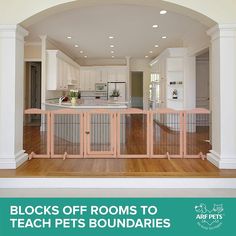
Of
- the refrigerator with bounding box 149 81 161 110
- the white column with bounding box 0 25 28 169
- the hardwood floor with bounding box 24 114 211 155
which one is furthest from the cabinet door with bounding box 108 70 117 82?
the white column with bounding box 0 25 28 169

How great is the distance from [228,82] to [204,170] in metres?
1.39

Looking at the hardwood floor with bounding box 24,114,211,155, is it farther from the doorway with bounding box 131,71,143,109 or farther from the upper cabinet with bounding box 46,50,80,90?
the doorway with bounding box 131,71,143,109

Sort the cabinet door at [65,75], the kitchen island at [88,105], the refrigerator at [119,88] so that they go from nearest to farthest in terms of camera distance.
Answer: the kitchen island at [88,105]
the cabinet door at [65,75]
the refrigerator at [119,88]

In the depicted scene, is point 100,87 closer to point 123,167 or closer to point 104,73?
point 104,73

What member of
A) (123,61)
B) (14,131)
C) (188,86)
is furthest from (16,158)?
(123,61)

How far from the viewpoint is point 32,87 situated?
11.5 m

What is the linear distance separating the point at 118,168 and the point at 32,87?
8045 millimetres

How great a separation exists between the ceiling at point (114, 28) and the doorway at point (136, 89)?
3.51 m

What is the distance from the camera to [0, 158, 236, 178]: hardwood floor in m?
4.14

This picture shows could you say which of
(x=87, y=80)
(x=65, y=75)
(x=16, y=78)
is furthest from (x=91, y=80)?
(x=16, y=78)

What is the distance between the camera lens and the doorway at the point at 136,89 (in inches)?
571

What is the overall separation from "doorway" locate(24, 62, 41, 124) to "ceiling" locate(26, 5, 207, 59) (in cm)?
164

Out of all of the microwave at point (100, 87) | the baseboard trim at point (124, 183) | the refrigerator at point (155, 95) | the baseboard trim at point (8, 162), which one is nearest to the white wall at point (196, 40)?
the refrigerator at point (155, 95)

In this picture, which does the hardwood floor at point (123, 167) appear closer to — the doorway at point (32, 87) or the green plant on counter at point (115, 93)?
the doorway at point (32, 87)
